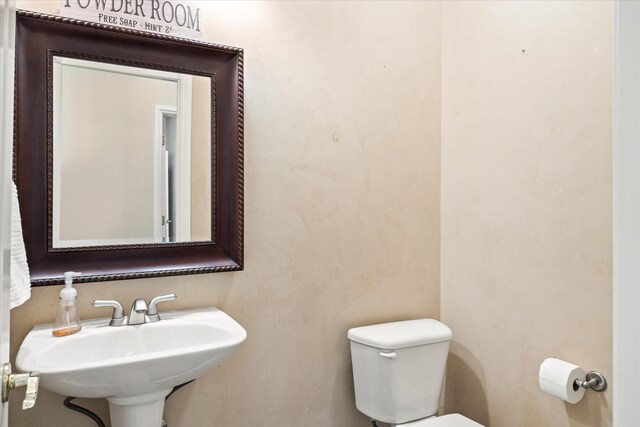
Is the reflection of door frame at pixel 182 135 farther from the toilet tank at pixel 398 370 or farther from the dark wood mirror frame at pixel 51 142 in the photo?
the toilet tank at pixel 398 370

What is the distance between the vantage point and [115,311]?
135 centimetres

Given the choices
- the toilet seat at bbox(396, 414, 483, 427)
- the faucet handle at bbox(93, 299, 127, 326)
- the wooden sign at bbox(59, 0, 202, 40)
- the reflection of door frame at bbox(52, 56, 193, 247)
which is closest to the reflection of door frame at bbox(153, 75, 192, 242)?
the reflection of door frame at bbox(52, 56, 193, 247)

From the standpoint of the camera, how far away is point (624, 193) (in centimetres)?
65

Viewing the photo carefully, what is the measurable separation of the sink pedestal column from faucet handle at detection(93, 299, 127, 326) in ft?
0.73

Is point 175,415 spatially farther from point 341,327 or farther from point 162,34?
point 162,34

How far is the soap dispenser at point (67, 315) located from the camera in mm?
1254

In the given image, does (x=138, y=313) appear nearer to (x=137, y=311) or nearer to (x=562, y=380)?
(x=137, y=311)

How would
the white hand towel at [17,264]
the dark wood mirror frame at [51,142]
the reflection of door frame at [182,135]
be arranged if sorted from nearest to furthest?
the white hand towel at [17,264] < the dark wood mirror frame at [51,142] < the reflection of door frame at [182,135]

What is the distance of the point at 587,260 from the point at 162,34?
5.19ft

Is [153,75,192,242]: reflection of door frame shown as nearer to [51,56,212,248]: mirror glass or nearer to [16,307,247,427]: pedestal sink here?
[51,56,212,248]: mirror glass

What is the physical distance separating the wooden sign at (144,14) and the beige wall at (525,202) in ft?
3.66

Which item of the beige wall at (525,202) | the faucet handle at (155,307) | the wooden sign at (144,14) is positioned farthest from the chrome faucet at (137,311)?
the beige wall at (525,202)

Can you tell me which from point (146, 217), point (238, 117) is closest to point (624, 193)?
point (238, 117)

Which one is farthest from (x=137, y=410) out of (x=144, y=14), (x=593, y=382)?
(x=593, y=382)
